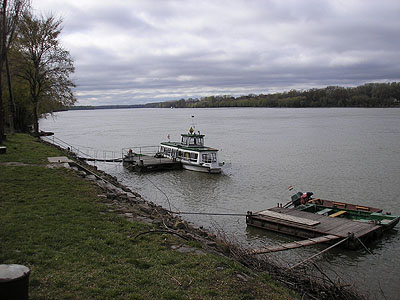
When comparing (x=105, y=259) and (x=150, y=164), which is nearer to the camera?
(x=105, y=259)

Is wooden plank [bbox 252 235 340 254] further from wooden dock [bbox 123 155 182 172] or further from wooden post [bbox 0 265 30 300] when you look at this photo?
wooden dock [bbox 123 155 182 172]

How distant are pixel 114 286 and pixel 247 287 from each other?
2574mm

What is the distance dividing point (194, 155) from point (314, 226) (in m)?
20.5

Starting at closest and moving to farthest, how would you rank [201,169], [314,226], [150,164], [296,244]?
[296,244] < [314,226] < [201,169] < [150,164]

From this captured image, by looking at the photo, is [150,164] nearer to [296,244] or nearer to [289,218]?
[289,218]

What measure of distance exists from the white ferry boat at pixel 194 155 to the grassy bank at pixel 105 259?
74.8 ft

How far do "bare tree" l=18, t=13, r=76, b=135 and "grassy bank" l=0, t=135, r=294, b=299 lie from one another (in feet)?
102

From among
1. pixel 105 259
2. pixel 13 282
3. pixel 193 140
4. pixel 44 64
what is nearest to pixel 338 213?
pixel 105 259

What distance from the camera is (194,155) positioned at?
3622cm

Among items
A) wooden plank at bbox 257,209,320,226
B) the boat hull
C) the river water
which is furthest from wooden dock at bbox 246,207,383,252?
the boat hull

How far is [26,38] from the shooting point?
37.6 m

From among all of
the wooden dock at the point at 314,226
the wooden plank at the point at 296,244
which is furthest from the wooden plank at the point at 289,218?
the wooden plank at the point at 296,244

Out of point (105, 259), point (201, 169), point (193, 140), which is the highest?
point (105, 259)

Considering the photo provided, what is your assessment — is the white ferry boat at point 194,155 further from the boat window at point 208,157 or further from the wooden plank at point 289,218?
the wooden plank at point 289,218
